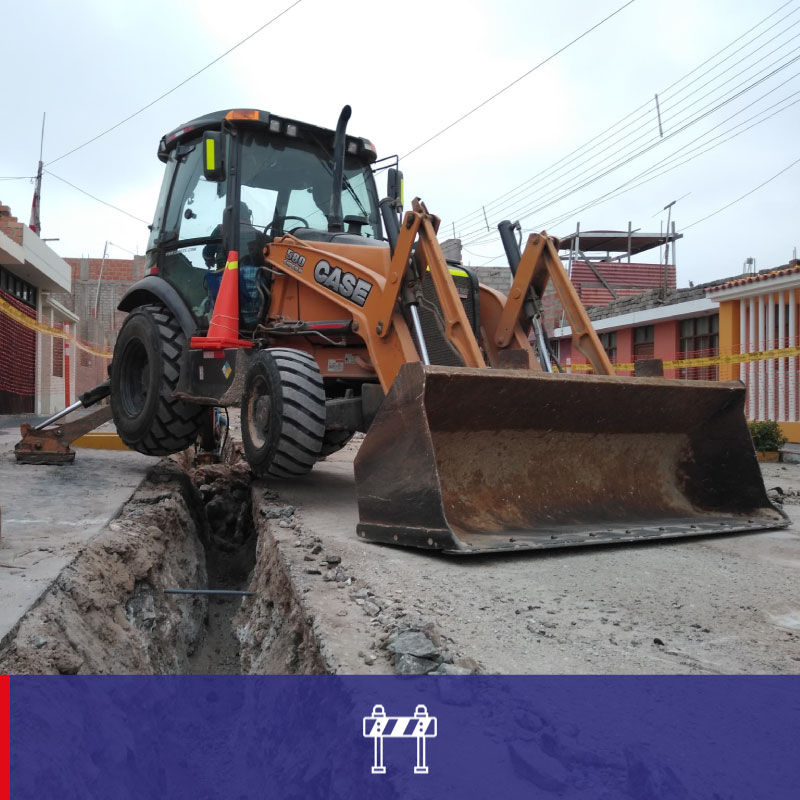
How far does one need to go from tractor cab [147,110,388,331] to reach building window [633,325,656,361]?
40.2 ft

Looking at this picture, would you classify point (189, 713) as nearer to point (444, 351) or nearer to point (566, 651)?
point (566, 651)

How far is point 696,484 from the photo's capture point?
5344mm

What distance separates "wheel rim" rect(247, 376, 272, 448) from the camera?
5762 millimetres

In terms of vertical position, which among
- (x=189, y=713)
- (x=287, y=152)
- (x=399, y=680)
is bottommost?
(x=189, y=713)

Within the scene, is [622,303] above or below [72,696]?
above

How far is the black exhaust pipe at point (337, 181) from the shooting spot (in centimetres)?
654

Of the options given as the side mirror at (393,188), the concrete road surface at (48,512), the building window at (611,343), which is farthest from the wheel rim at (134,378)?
the building window at (611,343)

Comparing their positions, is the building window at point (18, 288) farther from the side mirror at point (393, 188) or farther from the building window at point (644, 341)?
the side mirror at point (393, 188)

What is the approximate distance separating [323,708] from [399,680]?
0.30 m

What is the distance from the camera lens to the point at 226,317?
6.44 m

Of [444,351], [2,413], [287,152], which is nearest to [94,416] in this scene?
[287,152]

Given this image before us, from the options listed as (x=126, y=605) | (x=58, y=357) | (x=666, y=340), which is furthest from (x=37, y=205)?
(x=126, y=605)

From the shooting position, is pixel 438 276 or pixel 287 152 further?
pixel 287 152

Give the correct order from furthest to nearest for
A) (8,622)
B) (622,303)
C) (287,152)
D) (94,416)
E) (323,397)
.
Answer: (622,303), (94,416), (287,152), (323,397), (8,622)
